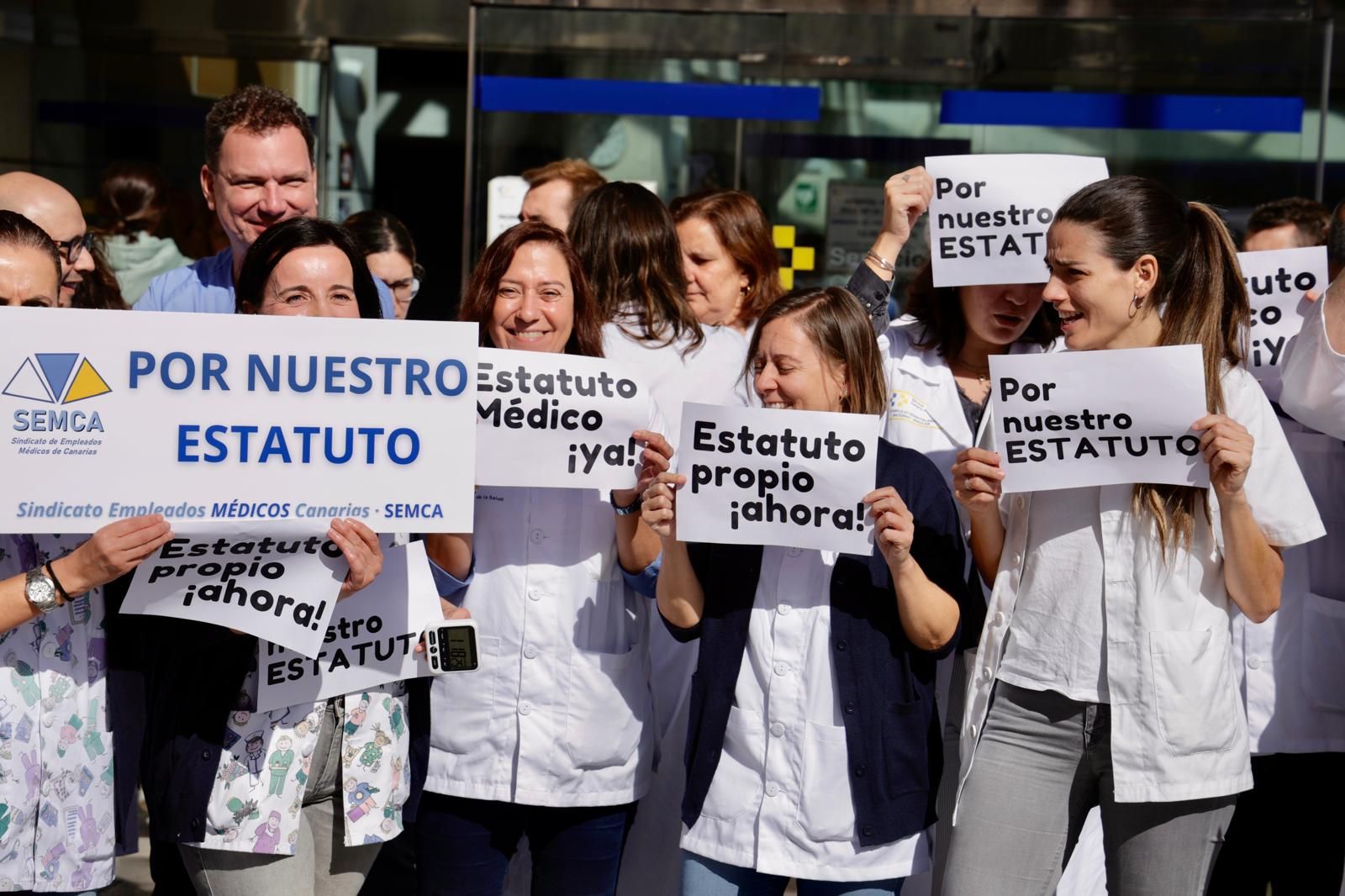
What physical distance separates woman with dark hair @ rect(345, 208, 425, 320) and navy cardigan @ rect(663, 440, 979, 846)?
2.59 meters

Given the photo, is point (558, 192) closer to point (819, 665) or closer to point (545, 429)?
point (545, 429)

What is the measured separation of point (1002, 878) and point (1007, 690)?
40 centimetres

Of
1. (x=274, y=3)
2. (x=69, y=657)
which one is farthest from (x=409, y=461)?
(x=274, y=3)

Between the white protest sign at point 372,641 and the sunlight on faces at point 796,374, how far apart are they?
Answer: 2.87ft

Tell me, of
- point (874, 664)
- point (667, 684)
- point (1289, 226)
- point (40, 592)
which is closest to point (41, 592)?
point (40, 592)

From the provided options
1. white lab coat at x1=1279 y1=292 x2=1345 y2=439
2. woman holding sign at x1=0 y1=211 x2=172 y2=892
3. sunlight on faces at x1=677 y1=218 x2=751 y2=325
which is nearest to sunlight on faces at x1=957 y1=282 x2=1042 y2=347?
white lab coat at x1=1279 y1=292 x2=1345 y2=439

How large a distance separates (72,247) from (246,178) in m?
0.72

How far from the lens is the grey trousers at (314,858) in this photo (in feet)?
10.2

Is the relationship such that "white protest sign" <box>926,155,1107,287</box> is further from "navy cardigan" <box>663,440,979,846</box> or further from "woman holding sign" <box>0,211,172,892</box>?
"woman holding sign" <box>0,211,172,892</box>

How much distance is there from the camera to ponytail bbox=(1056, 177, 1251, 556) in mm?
3256

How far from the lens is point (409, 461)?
3223mm

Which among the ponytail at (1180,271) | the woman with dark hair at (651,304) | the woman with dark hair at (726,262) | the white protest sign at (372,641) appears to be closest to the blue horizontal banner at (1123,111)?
the woman with dark hair at (726,262)

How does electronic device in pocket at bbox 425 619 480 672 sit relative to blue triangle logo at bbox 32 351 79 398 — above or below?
below

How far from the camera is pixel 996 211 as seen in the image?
426 cm
